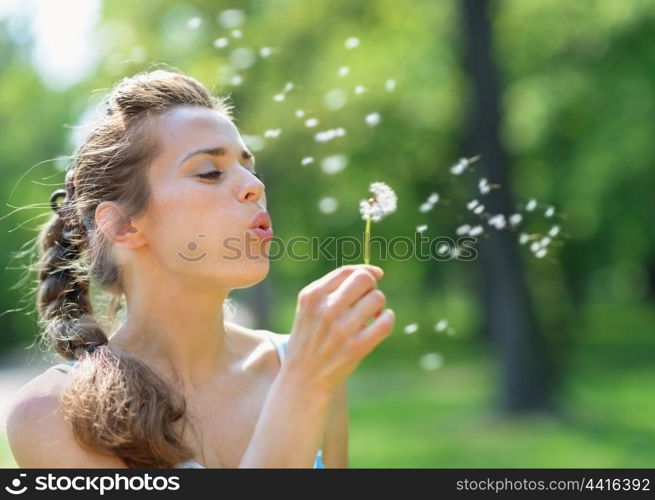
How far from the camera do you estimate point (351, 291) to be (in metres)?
1.81

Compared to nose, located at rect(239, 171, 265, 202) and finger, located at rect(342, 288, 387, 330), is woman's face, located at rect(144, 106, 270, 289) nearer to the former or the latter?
nose, located at rect(239, 171, 265, 202)

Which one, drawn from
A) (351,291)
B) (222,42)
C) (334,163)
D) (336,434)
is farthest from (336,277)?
(334,163)

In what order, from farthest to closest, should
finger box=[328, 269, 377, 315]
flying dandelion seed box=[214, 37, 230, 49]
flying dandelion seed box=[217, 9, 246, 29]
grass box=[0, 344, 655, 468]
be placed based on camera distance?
grass box=[0, 344, 655, 468] → flying dandelion seed box=[217, 9, 246, 29] → flying dandelion seed box=[214, 37, 230, 49] → finger box=[328, 269, 377, 315]

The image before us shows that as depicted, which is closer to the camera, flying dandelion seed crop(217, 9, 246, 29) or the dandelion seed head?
the dandelion seed head

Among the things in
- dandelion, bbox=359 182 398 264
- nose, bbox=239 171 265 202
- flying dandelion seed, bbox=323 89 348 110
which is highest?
flying dandelion seed, bbox=323 89 348 110

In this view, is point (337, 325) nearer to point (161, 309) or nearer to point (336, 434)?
point (161, 309)

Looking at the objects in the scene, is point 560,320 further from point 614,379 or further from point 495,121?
point 614,379

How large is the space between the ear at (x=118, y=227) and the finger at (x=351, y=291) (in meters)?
0.93

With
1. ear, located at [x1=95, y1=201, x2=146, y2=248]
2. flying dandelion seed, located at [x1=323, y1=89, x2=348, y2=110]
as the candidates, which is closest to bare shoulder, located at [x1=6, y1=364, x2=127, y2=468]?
ear, located at [x1=95, y1=201, x2=146, y2=248]

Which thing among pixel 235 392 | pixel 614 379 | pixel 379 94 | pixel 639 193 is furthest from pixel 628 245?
pixel 235 392

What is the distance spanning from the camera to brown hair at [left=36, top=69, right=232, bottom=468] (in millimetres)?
2258

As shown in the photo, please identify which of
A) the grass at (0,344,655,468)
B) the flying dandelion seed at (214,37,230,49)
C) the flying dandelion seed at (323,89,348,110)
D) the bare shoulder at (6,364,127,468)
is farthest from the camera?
the grass at (0,344,655,468)

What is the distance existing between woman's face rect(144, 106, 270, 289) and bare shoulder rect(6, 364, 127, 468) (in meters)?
0.52

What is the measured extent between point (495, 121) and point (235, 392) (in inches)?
356
